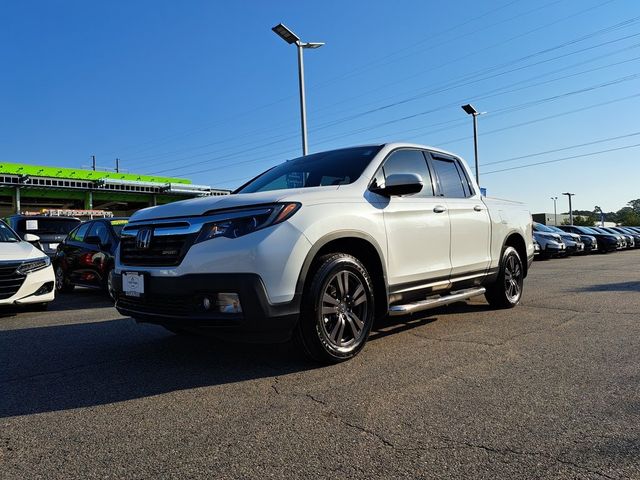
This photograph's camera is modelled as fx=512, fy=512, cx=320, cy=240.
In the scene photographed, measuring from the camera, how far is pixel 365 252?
14.4ft

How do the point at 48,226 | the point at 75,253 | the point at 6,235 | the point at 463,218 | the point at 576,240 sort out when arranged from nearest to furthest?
the point at 463,218 < the point at 6,235 < the point at 75,253 < the point at 48,226 < the point at 576,240

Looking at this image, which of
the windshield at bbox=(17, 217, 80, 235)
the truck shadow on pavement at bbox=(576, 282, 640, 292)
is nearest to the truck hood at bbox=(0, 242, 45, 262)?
the windshield at bbox=(17, 217, 80, 235)

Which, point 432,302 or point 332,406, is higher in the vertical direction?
point 432,302

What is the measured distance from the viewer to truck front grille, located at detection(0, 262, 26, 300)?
6.70 metres

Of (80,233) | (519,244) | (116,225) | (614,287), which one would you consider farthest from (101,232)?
(614,287)

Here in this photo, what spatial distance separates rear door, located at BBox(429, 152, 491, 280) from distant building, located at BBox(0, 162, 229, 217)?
113 feet

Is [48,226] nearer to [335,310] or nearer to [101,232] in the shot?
[101,232]

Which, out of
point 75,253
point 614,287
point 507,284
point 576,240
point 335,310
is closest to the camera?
point 335,310

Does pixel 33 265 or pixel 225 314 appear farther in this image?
pixel 33 265

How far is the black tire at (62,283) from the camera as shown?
10.2m

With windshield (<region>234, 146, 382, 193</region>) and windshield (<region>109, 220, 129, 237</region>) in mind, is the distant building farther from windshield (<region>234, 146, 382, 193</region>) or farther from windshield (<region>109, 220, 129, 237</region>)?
windshield (<region>234, 146, 382, 193</region>)

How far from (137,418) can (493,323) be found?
3970 millimetres

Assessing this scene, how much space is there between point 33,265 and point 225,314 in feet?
16.0

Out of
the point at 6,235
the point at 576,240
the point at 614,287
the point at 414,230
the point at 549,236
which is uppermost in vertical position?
the point at 6,235
